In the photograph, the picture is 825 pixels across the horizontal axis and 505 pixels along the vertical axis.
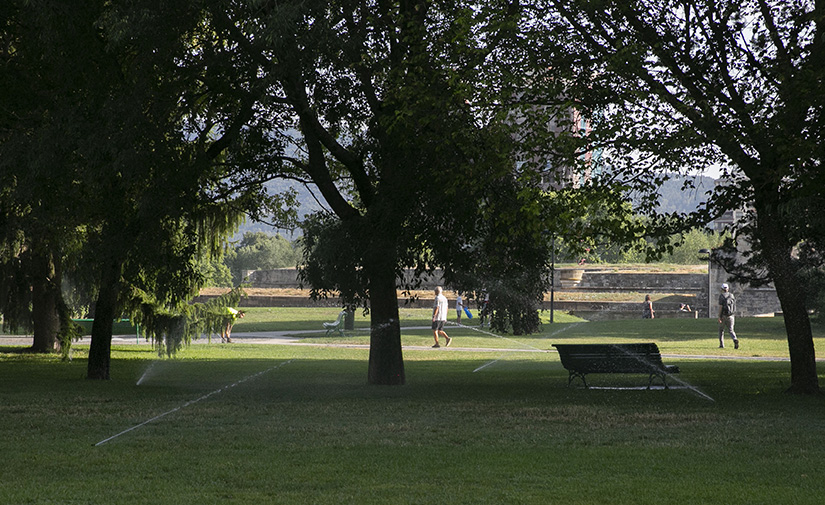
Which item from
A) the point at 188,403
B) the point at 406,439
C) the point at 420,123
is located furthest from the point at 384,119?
the point at 406,439

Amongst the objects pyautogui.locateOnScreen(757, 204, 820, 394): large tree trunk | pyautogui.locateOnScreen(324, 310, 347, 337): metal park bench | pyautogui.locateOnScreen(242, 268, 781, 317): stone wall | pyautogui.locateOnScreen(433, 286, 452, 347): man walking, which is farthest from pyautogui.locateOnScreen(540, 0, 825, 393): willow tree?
pyautogui.locateOnScreen(242, 268, 781, 317): stone wall

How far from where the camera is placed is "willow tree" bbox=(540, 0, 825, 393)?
1250 cm

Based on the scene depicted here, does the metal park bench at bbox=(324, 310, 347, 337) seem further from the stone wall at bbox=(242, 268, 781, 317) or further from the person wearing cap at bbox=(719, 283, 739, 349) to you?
the stone wall at bbox=(242, 268, 781, 317)

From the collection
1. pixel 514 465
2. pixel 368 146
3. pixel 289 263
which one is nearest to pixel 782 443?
pixel 514 465

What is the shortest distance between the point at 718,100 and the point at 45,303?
17.4 meters

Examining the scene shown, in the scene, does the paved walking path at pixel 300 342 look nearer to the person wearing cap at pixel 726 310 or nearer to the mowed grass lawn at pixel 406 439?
the person wearing cap at pixel 726 310

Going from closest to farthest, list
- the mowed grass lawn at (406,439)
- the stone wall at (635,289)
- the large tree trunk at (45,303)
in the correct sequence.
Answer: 1. the mowed grass lawn at (406,439)
2. the large tree trunk at (45,303)
3. the stone wall at (635,289)

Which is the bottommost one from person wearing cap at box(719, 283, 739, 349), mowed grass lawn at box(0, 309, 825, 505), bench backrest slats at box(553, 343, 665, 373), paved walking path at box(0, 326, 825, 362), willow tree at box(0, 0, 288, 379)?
paved walking path at box(0, 326, 825, 362)

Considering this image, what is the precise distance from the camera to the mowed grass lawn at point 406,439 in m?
6.82

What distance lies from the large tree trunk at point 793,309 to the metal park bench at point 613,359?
175cm

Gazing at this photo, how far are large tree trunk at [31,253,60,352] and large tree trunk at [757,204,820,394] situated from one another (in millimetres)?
15531

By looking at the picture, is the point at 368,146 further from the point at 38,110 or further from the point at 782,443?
the point at 782,443

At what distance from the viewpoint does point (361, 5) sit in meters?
14.8

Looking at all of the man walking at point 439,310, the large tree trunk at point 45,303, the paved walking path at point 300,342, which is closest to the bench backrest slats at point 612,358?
the paved walking path at point 300,342
